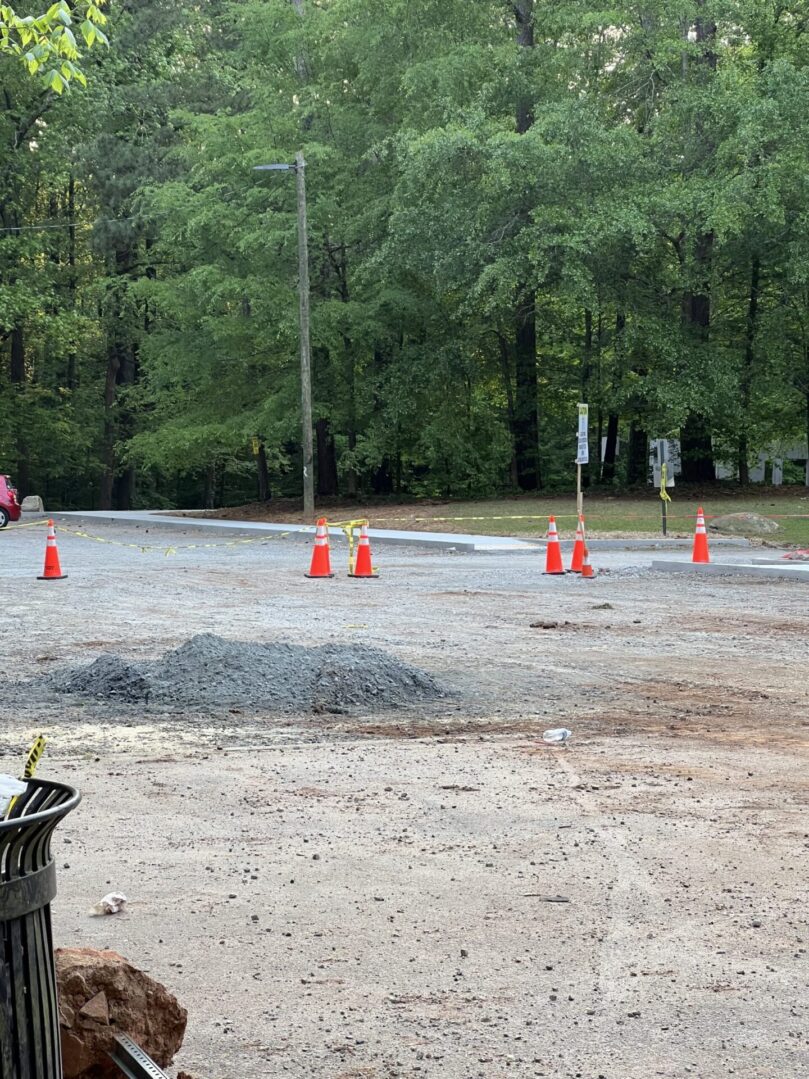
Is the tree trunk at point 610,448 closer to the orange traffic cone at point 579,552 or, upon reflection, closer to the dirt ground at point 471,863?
the orange traffic cone at point 579,552

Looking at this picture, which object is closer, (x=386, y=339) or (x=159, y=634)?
(x=159, y=634)

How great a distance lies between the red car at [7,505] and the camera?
119 feet

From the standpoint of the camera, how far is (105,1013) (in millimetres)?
3367

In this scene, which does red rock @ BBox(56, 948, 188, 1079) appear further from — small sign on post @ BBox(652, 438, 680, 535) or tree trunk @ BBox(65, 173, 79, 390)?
tree trunk @ BBox(65, 173, 79, 390)

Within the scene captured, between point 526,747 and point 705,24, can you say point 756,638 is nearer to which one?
point 526,747

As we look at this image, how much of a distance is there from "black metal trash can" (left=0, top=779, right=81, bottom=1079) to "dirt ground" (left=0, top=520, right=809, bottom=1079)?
107 centimetres

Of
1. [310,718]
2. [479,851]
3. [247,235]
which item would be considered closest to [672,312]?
[247,235]

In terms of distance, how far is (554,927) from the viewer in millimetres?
4992

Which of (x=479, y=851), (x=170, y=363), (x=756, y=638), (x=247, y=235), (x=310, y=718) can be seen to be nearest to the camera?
(x=479, y=851)

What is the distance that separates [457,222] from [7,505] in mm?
13311

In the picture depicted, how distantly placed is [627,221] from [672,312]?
5.89 m

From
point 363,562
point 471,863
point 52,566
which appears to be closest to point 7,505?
point 52,566

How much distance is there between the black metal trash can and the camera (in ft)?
9.02

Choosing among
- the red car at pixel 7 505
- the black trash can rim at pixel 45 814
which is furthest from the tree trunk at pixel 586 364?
the black trash can rim at pixel 45 814
